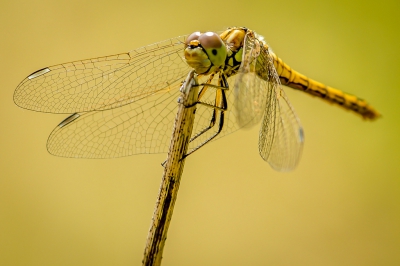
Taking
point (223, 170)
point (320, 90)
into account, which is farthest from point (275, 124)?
point (223, 170)

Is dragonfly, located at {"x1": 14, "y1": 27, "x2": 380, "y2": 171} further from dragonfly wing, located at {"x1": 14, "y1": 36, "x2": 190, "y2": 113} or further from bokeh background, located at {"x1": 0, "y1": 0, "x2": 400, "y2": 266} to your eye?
bokeh background, located at {"x1": 0, "y1": 0, "x2": 400, "y2": 266}

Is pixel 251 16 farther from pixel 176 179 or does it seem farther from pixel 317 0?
pixel 176 179

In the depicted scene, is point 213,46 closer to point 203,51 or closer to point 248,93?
point 203,51

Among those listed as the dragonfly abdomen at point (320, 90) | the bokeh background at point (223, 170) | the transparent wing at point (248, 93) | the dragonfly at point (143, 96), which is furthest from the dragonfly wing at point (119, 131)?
the bokeh background at point (223, 170)

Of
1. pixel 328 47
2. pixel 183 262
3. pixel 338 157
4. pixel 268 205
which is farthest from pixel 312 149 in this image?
pixel 183 262

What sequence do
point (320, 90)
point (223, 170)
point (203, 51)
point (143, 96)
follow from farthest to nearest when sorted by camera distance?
point (223, 170) → point (320, 90) → point (143, 96) → point (203, 51)

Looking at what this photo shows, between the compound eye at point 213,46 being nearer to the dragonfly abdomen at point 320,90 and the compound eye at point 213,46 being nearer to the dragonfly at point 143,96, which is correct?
the dragonfly at point 143,96

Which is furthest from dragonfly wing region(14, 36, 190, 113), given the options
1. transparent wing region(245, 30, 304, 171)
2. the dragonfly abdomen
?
the dragonfly abdomen
